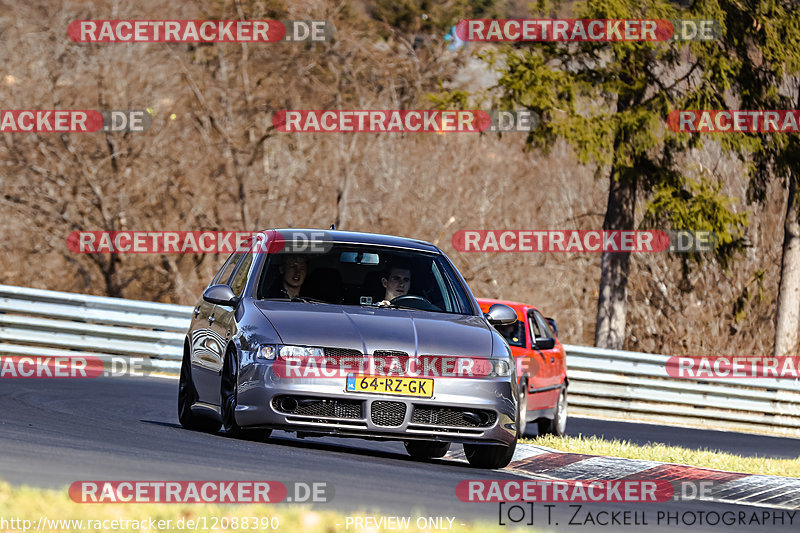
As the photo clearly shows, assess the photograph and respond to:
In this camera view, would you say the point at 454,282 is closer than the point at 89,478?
No

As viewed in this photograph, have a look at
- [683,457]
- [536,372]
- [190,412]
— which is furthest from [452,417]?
[536,372]

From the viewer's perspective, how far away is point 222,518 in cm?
596

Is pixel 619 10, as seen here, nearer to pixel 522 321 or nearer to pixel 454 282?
pixel 522 321

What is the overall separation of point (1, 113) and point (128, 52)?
3514mm

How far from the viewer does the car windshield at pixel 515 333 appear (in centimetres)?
1571

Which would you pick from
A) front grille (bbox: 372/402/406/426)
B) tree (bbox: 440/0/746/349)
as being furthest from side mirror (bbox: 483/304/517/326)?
tree (bbox: 440/0/746/349)

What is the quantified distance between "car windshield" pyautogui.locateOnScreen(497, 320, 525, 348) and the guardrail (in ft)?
20.7

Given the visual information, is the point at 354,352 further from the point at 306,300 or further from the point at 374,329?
the point at 306,300

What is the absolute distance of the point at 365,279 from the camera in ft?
34.3

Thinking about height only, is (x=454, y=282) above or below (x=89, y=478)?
above

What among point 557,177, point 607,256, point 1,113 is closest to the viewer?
point 607,256

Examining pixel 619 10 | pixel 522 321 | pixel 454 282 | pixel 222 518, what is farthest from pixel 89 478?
pixel 619 10

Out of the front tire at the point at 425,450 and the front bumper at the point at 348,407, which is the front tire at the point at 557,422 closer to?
the front tire at the point at 425,450

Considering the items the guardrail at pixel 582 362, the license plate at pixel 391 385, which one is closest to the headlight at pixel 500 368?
the license plate at pixel 391 385
